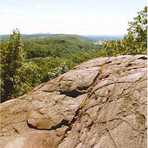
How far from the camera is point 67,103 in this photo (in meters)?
14.8

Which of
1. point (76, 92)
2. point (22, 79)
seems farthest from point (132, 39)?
point (76, 92)

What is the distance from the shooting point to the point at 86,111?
1326cm

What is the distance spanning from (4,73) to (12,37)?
686 cm

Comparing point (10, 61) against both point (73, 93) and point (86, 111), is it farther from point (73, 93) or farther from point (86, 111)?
point (86, 111)

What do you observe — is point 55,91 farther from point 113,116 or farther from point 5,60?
point 5,60

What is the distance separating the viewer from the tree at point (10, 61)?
58375mm

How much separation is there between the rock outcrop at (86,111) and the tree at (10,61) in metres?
42.3

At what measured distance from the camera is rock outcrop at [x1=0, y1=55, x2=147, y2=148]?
37.1ft

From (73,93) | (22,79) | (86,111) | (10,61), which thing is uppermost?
(73,93)

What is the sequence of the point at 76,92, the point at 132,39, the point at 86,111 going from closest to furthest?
the point at 86,111 → the point at 76,92 → the point at 132,39

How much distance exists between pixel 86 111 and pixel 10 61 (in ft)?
155

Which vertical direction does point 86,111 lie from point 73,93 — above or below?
below

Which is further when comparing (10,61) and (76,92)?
(10,61)

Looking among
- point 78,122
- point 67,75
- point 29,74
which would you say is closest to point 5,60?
point 29,74
